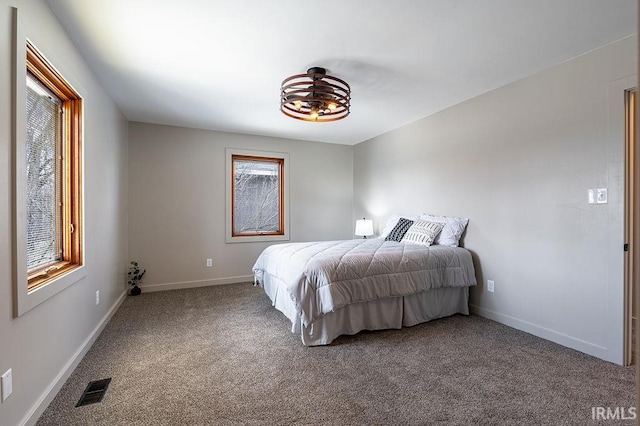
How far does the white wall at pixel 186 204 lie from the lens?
4.26 metres

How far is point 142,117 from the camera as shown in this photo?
159 inches

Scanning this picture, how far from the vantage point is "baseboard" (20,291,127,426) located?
1608 mm

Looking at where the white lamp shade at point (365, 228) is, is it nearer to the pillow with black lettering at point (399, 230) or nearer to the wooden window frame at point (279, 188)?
the pillow with black lettering at point (399, 230)

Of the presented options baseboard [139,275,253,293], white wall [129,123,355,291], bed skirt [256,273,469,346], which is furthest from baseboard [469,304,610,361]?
baseboard [139,275,253,293]

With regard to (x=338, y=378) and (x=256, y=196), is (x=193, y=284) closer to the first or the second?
(x=256, y=196)

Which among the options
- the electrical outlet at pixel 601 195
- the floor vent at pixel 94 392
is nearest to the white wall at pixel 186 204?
the floor vent at pixel 94 392

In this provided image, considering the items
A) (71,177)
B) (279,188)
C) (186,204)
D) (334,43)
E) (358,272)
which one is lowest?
(358,272)

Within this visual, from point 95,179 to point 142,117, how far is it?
1693 mm

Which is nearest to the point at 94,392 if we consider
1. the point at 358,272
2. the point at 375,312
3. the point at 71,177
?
the point at 71,177

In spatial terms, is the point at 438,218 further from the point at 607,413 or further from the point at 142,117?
the point at 142,117

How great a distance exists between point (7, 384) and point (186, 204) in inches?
129

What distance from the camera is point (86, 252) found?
96.8 inches

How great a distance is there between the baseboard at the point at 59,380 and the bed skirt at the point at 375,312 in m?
1.63

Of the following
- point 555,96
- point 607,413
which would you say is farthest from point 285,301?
point 555,96
